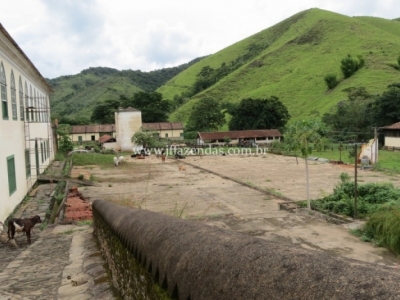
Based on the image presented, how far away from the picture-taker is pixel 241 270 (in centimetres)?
141

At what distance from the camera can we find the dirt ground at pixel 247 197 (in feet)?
29.8

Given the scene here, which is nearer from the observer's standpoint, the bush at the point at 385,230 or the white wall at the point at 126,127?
the bush at the point at 385,230

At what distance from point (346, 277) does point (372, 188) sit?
43.3 ft

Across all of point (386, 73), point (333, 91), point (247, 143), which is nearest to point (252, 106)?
point (247, 143)

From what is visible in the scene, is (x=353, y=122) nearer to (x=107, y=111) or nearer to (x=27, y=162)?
(x=27, y=162)

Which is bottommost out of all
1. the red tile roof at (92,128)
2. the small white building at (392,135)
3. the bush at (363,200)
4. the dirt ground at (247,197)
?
the dirt ground at (247,197)

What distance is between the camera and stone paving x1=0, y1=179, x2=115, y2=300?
5.00 metres

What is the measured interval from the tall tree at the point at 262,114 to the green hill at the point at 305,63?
5368 mm

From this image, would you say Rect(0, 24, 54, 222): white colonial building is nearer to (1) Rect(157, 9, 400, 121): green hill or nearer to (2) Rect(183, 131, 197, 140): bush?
(2) Rect(183, 131, 197, 140): bush

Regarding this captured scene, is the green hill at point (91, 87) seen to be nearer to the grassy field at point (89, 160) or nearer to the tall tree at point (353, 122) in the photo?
the grassy field at point (89, 160)

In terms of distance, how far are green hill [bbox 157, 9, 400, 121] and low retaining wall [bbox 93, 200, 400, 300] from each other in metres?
62.0

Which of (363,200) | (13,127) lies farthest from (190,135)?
(363,200)

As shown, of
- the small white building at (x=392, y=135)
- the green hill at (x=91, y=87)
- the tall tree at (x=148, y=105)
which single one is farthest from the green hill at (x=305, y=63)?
the small white building at (x=392, y=135)

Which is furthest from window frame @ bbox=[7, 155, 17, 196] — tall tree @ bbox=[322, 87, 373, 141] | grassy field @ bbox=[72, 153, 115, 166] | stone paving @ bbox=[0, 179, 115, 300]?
tall tree @ bbox=[322, 87, 373, 141]
